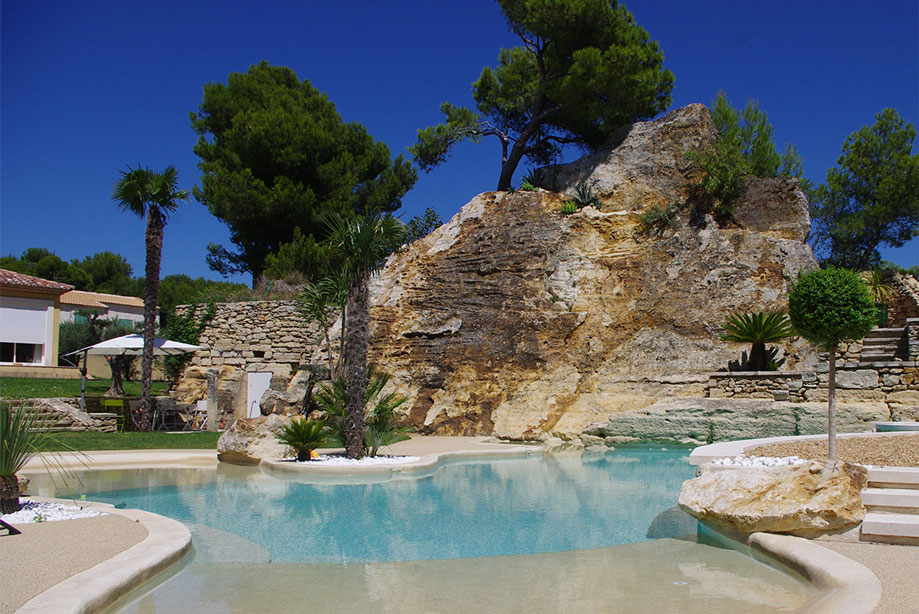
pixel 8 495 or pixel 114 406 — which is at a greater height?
pixel 8 495

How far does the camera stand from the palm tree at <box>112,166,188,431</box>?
16375 millimetres

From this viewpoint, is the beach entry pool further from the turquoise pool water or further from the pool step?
the pool step

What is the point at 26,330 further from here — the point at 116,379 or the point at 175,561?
the point at 175,561

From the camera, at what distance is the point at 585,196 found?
21188 millimetres

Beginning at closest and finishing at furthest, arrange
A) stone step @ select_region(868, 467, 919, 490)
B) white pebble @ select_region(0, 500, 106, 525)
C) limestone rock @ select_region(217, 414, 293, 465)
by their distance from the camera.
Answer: stone step @ select_region(868, 467, 919, 490), white pebble @ select_region(0, 500, 106, 525), limestone rock @ select_region(217, 414, 293, 465)

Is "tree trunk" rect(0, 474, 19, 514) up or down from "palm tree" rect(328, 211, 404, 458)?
down

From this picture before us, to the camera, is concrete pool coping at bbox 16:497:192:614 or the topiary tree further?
the topiary tree

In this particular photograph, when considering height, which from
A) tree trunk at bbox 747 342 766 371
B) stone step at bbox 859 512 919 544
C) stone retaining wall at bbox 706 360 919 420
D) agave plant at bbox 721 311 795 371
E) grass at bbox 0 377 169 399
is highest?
agave plant at bbox 721 311 795 371

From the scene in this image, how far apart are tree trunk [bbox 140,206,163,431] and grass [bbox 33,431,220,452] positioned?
84 cm

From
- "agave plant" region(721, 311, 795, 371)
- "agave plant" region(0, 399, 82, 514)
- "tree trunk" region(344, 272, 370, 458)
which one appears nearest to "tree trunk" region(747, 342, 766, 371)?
"agave plant" region(721, 311, 795, 371)

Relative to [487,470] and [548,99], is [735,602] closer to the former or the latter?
[487,470]

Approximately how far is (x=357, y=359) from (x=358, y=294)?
1067 millimetres

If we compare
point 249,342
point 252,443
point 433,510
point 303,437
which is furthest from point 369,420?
point 249,342

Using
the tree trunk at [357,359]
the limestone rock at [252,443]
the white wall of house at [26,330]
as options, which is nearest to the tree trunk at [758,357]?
the tree trunk at [357,359]
